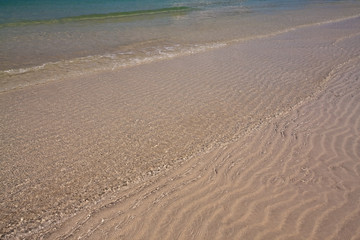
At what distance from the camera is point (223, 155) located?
13.3 ft

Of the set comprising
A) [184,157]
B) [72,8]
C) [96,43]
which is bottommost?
[184,157]

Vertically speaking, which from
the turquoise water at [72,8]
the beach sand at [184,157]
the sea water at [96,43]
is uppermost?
the turquoise water at [72,8]

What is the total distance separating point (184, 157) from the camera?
4.04 meters

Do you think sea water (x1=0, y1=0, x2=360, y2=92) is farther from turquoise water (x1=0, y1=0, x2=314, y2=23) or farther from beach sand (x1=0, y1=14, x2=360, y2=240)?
turquoise water (x1=0, y1=0, x2=314, y2=23)

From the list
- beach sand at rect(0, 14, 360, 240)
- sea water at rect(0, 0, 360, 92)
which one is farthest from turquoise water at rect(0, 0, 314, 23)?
beach sand at rect(0, 14, 360, 240)

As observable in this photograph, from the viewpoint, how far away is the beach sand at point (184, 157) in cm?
291

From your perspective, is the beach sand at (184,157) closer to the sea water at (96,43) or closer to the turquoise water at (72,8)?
the sea water at (96,43)

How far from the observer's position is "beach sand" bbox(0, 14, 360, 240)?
9.53 feet

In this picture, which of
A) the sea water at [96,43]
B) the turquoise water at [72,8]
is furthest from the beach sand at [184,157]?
the turquoise water at [72,8]

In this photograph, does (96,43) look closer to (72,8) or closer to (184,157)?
(184,157)

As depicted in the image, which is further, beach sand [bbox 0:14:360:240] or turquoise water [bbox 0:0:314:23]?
turquoise water [bbox 0:0:314:23]

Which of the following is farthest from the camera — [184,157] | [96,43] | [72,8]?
[72,8]

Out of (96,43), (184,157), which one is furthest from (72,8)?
(184,157)

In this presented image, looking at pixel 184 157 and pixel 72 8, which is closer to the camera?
pixel 184 157
